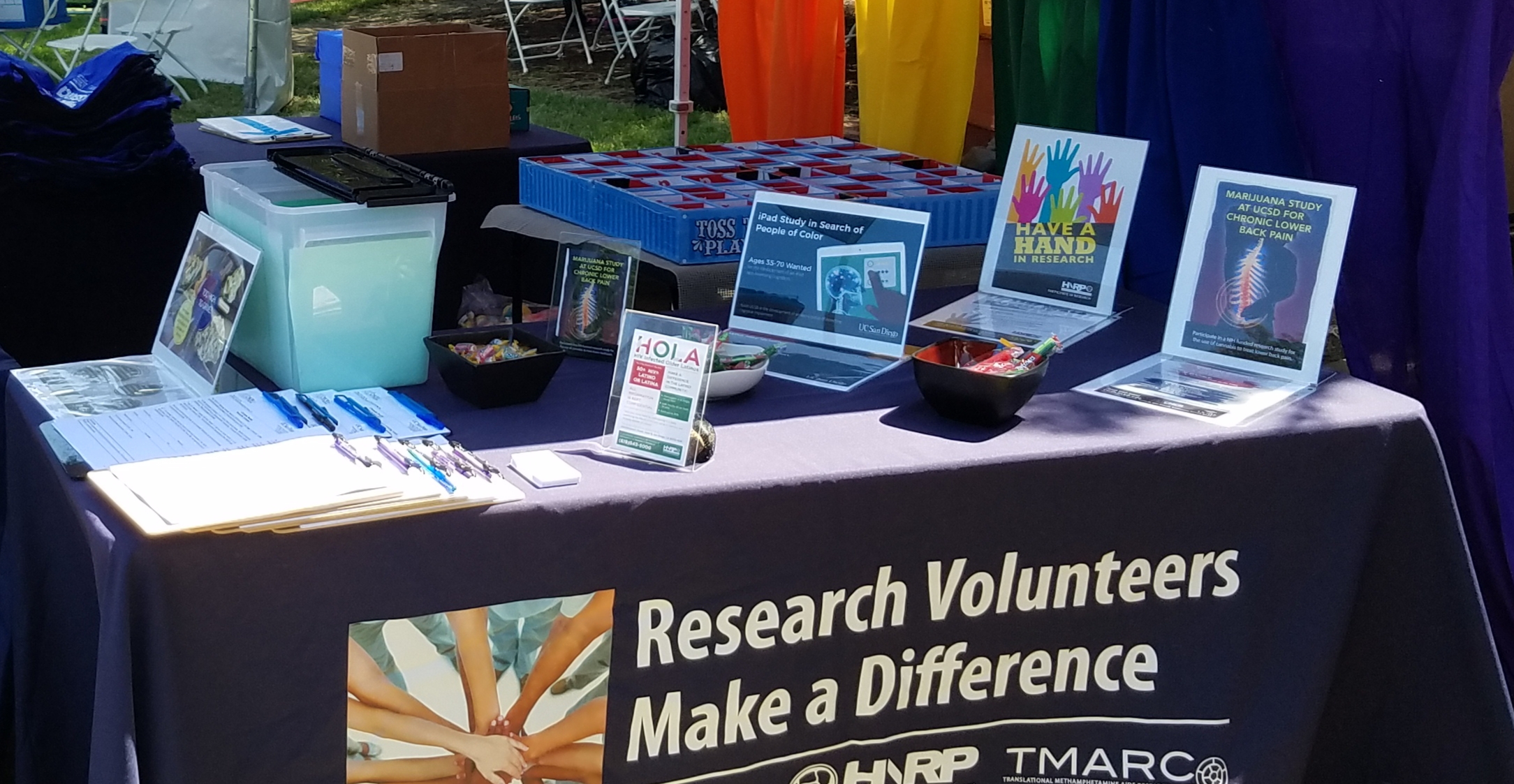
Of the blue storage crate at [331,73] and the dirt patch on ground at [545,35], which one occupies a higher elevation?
the blue storage crate at [331,73]

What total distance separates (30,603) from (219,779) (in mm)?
549

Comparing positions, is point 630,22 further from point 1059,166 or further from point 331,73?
point 1059,166

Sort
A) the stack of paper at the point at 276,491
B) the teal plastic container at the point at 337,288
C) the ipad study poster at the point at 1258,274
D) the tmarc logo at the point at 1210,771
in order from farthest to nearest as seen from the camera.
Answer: the ipad study poster at the point at 1258,274, the tmarc logo at the point at 1210,771, the teal plastic container at the point at 337,288, the stack of paper at the point at 276,491

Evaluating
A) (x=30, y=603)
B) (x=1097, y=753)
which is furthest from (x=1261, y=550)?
(x=30, y=603)

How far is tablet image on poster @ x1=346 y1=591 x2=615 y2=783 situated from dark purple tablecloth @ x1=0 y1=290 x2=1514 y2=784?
2 cm

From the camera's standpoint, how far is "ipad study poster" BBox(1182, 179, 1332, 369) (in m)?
2.14

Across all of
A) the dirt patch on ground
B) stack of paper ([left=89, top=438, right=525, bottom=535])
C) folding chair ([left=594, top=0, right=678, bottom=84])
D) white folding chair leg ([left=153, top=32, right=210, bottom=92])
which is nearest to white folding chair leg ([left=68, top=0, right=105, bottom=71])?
white folding chair leg ([left=153, top=32, right=210, bottom=92])

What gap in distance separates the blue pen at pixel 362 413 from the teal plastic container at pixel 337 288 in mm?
72

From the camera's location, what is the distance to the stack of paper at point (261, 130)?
12.5 feet

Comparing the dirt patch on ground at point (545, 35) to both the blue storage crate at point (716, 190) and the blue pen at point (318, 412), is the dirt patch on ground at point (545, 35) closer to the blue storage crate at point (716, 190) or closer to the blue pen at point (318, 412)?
the blue storage crate at point (716, 190)

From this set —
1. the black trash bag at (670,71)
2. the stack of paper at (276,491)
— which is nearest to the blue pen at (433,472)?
the stack of paper at (276,491)

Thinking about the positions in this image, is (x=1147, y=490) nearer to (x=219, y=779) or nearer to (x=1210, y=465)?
(x=1210, y=465)

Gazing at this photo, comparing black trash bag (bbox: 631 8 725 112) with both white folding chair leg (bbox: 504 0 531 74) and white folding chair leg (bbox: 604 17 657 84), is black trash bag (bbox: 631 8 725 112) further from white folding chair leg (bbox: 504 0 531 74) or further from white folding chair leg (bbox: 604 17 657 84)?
white folding chair leg (bbox: 504 0 531 74)

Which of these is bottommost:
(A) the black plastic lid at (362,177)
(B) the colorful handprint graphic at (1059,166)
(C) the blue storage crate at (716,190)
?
(C) the blue storage crate at (716,190)
